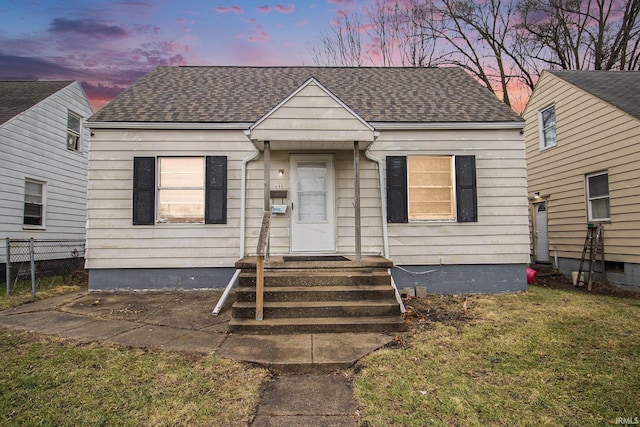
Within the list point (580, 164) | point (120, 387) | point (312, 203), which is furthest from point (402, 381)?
point (580, 164)

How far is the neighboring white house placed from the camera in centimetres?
693

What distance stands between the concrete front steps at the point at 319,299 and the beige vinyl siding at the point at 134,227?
1.74 meters

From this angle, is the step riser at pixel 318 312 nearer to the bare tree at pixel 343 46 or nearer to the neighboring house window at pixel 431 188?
the neighboring house window at pixel 431 188

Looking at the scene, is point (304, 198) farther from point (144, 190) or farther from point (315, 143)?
point (144, 190)

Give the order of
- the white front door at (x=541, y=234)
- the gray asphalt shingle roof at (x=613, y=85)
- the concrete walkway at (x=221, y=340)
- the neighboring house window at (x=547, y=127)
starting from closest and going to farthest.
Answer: the concrete walkway at (x=221, y=340), the gray asphalt shingle roof at (x=613, y=85), the neighboring house window at (x=547, y=127), the white front door at (x=541, y=234)

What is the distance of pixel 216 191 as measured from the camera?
6969mm

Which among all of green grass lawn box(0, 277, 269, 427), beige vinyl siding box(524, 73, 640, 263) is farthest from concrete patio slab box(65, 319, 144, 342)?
beige vinyl siding box(524, 73, 640, 263)

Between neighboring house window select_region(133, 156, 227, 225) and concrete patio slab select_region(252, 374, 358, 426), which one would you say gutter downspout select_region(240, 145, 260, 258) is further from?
concrete patio slab select_region(252, 374, 358, 426)

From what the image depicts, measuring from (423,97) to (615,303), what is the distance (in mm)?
5587

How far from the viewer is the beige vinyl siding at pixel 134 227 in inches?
272

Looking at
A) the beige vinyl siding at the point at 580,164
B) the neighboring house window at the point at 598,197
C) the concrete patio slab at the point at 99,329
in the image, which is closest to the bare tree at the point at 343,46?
the beige vinyl siding at the point at 580,164

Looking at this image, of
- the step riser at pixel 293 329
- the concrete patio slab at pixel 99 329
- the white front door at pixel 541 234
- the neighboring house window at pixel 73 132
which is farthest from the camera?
the neighboring house window at pixel 73 132

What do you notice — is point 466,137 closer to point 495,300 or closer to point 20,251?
point 495,300

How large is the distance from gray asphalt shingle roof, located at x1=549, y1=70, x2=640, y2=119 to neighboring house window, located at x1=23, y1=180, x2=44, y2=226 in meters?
15.3
